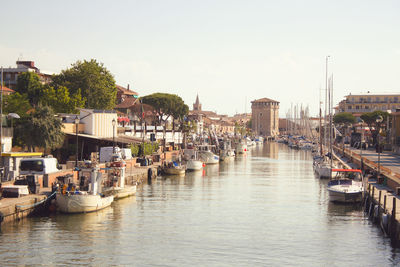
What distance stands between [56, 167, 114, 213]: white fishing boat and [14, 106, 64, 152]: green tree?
59.5 ft

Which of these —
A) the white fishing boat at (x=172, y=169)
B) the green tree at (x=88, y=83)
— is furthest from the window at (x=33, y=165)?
the green tree at (x=88, y=83)

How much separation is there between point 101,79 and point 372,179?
55300mm

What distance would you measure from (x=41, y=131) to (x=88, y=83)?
38.4 meters

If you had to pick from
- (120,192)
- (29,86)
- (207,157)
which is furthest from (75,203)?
(29,86)

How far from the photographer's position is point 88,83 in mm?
96188

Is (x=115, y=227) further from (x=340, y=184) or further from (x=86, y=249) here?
(x=340, y=184)

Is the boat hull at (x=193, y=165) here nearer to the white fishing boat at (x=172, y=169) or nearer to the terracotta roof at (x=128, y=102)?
the white fishing boat at (x=172, y=169)

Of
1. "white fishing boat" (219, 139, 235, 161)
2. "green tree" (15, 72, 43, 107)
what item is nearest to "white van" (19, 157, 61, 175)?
"green tree" (15, 72, 43, 107)

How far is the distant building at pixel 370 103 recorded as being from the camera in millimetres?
189500

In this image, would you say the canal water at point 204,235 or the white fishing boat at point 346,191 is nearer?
the canal water at point 204,235

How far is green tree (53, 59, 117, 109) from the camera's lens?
316 ft

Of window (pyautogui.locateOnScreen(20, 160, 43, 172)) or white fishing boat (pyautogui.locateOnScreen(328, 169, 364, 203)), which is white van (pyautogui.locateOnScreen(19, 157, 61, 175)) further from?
white fishing boat (pyautogui.locateOnScreen(328, 169, 364, 203))

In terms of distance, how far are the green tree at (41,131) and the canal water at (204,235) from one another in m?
12.9

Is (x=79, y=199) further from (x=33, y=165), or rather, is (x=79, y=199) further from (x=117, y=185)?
(x=117, y=185)
